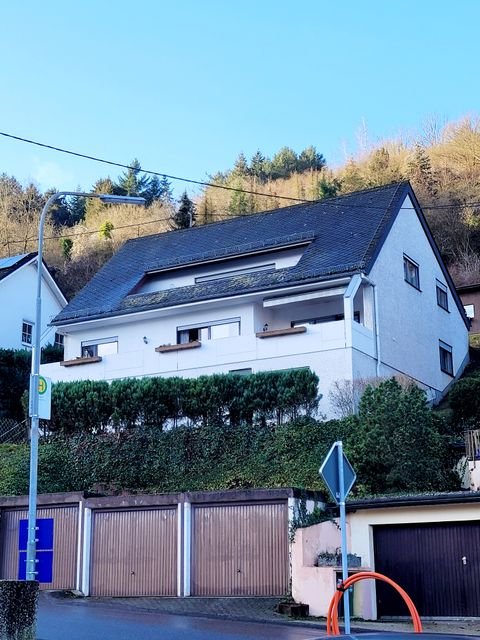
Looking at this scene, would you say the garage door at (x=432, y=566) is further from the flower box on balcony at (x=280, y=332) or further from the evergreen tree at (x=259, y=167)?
the evergreen tree at (x=259, y=167)

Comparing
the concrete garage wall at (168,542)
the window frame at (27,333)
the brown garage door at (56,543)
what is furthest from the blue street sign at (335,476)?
the window frame at (27,333)

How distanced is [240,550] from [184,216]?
41.7m

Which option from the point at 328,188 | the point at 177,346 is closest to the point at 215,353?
the point at 177,346

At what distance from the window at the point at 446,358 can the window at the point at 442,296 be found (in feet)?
5.20

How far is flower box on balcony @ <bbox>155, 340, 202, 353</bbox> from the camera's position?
28.6 metres

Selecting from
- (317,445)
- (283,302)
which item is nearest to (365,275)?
(283,302)

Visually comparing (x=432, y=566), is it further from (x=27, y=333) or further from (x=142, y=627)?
(x=27, y=333)

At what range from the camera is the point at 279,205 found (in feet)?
198

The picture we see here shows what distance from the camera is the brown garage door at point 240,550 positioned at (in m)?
18.2

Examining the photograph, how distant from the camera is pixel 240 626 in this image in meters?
14.8

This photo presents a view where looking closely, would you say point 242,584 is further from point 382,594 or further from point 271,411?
point 271,411

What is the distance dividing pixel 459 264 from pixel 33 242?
26.8m

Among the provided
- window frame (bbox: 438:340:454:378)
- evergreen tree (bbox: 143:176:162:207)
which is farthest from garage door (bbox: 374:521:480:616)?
evergreen tree (bbox: 143:176:162:207)

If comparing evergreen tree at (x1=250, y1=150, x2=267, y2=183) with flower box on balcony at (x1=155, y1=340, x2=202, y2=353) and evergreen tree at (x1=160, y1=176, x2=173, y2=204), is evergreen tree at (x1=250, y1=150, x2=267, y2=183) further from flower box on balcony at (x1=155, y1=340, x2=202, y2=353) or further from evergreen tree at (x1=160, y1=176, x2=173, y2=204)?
flower box on balcony at (x1=155, y1=340, x2=202, y2=353)
